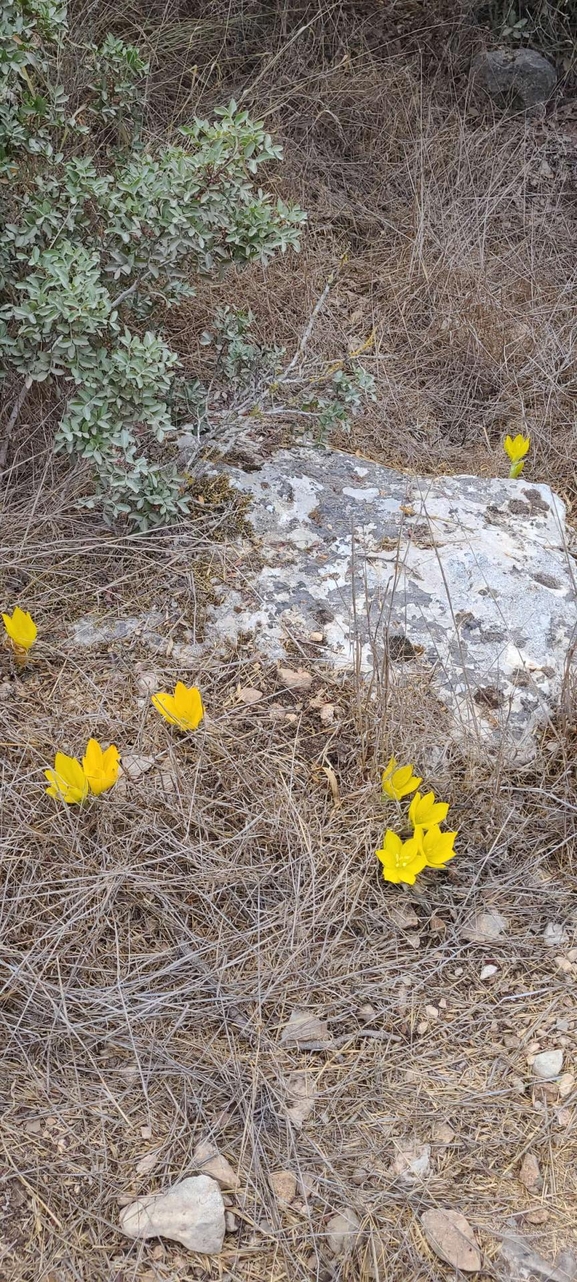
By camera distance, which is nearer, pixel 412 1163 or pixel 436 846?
pixel 412 1163

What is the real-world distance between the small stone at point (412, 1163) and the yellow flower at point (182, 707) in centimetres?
81

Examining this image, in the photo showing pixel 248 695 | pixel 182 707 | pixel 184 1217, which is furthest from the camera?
pixel 248 695

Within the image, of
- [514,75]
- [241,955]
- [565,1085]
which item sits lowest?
[565,1085]

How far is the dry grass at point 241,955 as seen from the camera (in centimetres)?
140

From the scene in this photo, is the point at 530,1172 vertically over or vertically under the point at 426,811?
under

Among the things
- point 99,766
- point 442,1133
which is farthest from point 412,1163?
point 99,766

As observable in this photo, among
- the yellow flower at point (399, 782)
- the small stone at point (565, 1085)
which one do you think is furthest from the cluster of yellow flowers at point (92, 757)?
the small stone at point (565, 1085)

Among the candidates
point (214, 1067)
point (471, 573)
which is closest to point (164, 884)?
point (214, 1067)

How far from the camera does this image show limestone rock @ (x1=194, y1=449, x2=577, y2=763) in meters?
2.07

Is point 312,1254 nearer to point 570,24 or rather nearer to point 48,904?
point 48,904

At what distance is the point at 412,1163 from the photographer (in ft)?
4.76

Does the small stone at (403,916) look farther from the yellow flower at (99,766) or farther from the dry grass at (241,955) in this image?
the yellow flower at (99,766)

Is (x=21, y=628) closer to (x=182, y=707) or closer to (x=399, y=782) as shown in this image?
(x=182, y=707)

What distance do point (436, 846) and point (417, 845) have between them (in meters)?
0.03
